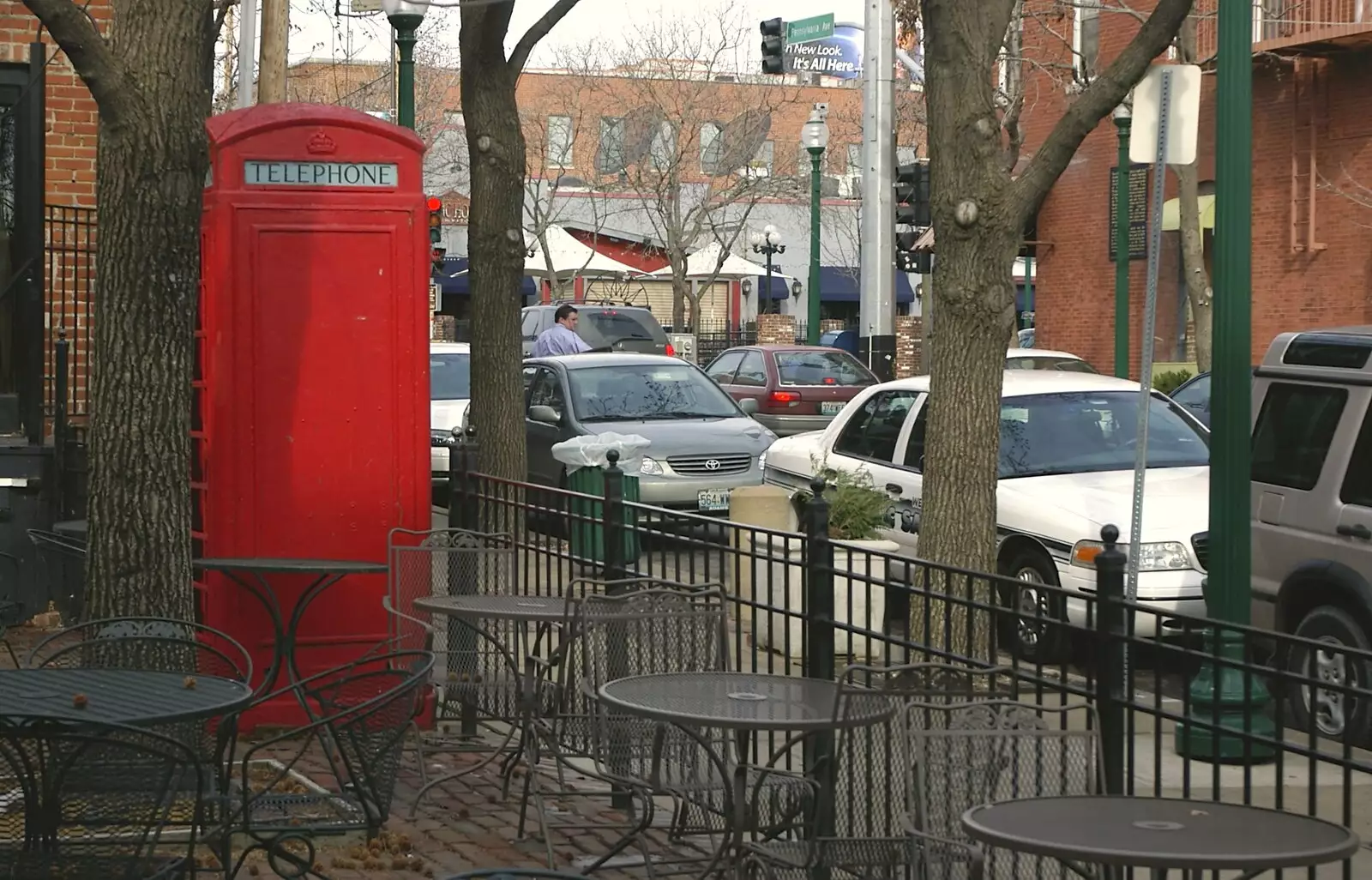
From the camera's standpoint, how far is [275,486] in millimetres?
8789

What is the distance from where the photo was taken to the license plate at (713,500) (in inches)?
641

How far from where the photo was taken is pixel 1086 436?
42.0 ft

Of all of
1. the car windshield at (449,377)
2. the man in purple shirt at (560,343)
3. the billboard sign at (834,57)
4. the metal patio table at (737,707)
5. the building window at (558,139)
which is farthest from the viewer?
the billboard sign at (834,57)

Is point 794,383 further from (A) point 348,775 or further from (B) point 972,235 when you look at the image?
(A) point 348,775

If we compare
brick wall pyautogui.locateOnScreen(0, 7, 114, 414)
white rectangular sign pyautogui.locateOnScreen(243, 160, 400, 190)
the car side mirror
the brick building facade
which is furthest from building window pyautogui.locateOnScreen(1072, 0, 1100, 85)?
white rectangular sign pyautogui.locateOnScreen(243, 160, 400, 190)

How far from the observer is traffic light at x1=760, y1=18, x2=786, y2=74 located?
28.6 meters

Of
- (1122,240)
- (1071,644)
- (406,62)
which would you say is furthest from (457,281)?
(1071,644)

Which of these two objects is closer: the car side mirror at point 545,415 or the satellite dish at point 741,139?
the car side mirror at point 545,415

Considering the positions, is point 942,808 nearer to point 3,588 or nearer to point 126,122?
point 126,122

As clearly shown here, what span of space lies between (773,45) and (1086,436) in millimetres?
16957

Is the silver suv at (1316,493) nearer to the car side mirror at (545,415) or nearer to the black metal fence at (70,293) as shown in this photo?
the black metal fence at (70,293)

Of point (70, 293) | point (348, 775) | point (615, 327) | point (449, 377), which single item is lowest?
point (348, 775)

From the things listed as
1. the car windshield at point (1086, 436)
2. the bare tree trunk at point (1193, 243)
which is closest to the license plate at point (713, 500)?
the car windshield at point (1086, 436)

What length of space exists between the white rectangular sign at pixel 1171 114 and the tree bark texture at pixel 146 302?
Result: 4.66 metres
